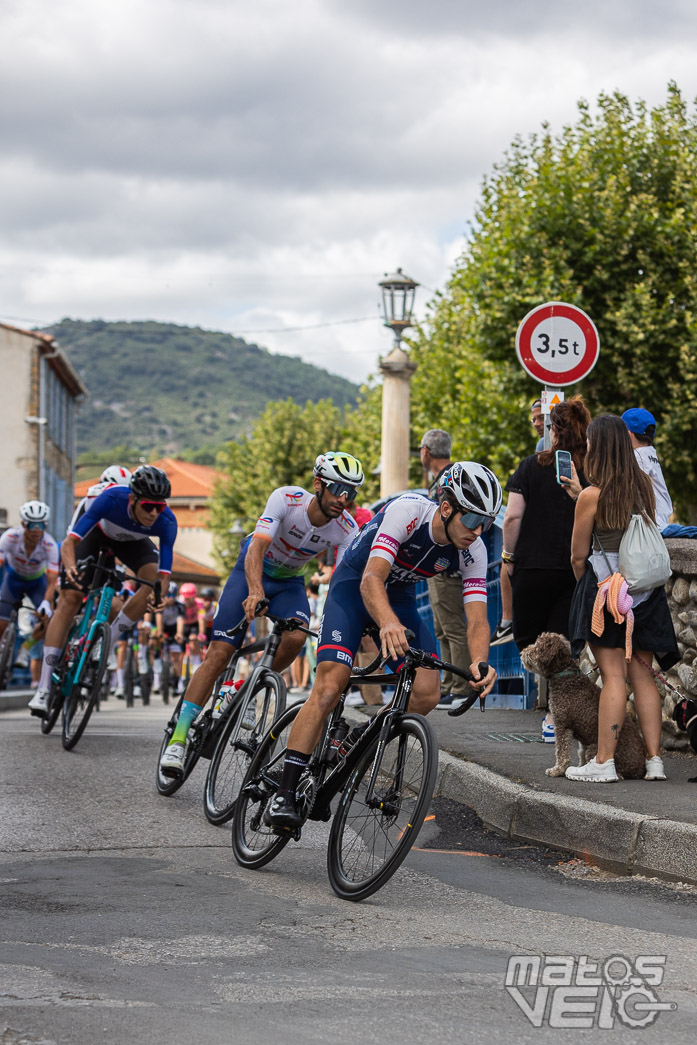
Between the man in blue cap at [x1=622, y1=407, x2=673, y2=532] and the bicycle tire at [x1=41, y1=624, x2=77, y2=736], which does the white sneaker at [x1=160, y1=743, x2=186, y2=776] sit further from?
the man in blue cap at [x1=622, y1=407, x2=673, y2=532]

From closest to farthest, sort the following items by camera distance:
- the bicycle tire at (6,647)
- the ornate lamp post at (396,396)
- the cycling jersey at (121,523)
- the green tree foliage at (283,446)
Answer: the cycling jersey at (121,523) < the bicycle tire at (6,647) < the ornate lamp post at (396,396) < the green tree foliage at (283,446)

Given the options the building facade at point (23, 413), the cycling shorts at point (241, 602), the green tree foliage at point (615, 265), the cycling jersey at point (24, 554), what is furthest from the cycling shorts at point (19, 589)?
the building facade at point (23, 413)

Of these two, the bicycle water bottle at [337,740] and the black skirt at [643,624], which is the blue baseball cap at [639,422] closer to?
the black skirt at [643,624]

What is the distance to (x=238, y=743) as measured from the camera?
263 inches

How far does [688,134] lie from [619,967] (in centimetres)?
2763

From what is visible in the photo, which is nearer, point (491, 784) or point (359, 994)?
point (359, 994)

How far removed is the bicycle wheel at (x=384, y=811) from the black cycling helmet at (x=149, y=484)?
13.0 feet

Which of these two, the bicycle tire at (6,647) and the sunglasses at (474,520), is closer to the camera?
the sunglasses at (474,520)

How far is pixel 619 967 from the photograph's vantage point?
4145 mm

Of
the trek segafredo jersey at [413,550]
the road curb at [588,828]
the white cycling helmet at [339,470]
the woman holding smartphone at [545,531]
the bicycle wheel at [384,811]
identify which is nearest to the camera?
the bicycle wheel at [384,811]

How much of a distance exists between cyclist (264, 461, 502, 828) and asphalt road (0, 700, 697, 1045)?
0.66 m

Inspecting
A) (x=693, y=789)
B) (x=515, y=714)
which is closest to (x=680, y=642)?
(x=693, y=789)

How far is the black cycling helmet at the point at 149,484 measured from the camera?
28.9 ft

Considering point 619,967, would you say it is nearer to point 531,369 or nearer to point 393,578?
point 393,578
